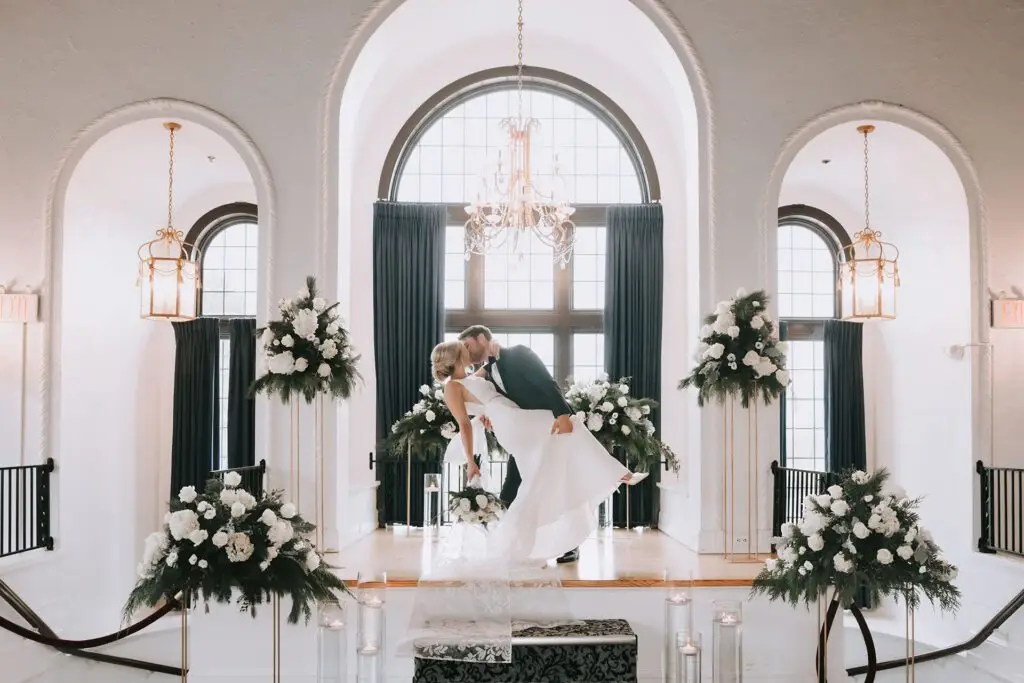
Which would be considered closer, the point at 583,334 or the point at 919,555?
the point at 919,555

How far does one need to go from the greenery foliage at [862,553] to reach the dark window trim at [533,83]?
17.0 feet

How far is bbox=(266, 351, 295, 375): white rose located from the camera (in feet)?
21.7

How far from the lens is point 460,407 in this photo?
6.73m

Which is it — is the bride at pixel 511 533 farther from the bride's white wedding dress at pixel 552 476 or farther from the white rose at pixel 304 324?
the white rose at pixel 304 324

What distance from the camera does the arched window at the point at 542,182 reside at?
9.83 metres

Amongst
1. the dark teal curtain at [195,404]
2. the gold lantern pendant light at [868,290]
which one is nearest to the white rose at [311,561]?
the dark teal curtain at [195,404]

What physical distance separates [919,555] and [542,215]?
4.35 m

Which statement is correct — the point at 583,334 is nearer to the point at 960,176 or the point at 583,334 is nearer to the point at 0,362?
the point at 960,176

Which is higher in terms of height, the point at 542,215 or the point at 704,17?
the point at 704,17

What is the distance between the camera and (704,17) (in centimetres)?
777

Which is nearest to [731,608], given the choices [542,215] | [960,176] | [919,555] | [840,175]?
[919,555]

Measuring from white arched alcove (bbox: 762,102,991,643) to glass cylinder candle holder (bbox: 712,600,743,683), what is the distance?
3235 mm

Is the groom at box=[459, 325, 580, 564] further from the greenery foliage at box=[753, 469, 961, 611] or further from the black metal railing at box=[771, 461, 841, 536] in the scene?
the black metal railing at box=[771, 461, 841, 536]

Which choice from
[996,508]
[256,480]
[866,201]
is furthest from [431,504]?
[866,201]
